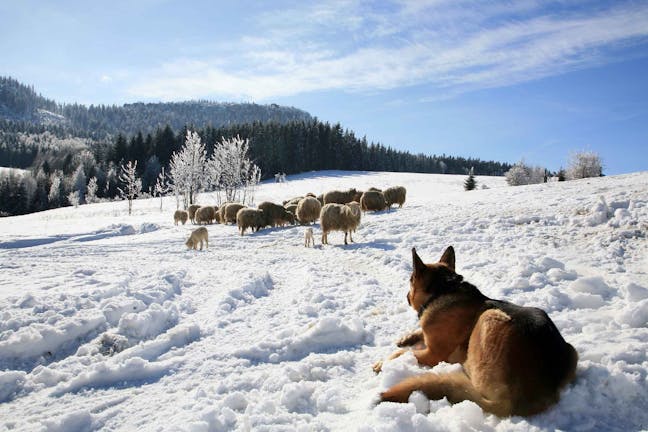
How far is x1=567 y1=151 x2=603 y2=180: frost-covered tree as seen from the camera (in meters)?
59.5

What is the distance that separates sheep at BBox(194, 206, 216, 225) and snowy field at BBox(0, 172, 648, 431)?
2445cm

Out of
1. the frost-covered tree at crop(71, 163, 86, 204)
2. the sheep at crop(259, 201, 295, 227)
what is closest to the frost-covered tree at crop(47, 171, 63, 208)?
the frost-covered tree at crop(71, 163, 86, 204)

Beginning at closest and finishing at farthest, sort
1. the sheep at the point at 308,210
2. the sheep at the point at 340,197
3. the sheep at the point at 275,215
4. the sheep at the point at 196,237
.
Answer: the sheep at the point at 196,237 < the sheep at the point at 308,210 < the sheep at the point at 275,215 < the sheep at the point at 340,197

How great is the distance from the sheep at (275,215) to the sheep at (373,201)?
17.0 ft

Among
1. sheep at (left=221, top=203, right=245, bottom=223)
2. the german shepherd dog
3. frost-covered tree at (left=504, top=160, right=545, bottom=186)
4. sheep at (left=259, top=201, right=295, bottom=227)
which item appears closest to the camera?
the german shepherd dog

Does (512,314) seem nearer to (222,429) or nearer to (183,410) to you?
(222,429)

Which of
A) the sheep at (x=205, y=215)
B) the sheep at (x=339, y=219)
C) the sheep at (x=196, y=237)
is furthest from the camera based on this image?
the sheep at (x=205, y=215)

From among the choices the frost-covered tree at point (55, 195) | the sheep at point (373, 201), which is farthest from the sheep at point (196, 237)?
the frost-covered tree at point (55, 195)

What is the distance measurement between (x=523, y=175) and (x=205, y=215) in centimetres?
5830

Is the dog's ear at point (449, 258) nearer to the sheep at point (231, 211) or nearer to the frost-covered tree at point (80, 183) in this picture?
the sheep at point (231, 211)

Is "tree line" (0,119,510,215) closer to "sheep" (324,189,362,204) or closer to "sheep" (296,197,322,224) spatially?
"sheep" (324,189,362,204)

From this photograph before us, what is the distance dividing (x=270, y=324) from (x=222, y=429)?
2.78 m

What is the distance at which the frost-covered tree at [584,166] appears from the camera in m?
59.5

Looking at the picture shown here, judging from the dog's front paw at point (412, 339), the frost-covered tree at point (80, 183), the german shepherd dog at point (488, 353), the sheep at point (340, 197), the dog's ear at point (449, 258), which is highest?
the frost-covered tree at point (80, 183)
